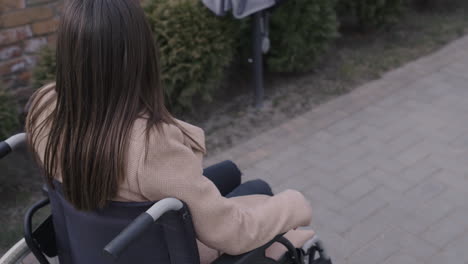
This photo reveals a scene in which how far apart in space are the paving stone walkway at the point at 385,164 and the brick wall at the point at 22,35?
1.33m

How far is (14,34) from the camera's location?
361cm

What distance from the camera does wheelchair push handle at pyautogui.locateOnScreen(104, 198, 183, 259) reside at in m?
1.35

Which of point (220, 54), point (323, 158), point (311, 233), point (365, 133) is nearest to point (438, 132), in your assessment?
point (365, 133)

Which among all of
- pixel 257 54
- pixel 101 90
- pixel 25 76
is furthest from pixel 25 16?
pixel 101 90

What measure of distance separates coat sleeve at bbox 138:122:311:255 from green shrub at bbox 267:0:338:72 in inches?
112

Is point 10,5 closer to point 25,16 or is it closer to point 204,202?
point 25,16

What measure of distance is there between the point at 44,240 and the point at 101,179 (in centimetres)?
59

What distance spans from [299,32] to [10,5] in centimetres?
215

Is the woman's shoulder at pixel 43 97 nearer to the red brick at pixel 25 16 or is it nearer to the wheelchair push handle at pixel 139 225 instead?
the wheelchair push handle at pixel 139 225

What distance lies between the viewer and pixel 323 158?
3.81 metres

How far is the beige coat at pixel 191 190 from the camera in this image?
1480 mm

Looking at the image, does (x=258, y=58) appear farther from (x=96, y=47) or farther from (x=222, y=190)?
(x=96, y=47)

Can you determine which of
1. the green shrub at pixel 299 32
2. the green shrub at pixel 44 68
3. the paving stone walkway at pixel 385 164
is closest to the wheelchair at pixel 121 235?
the paving stone walkway at pixel 385 164

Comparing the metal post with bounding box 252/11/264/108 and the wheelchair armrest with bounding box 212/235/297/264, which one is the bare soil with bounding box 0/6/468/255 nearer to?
the metal post with bounding box 252/11/264/108
